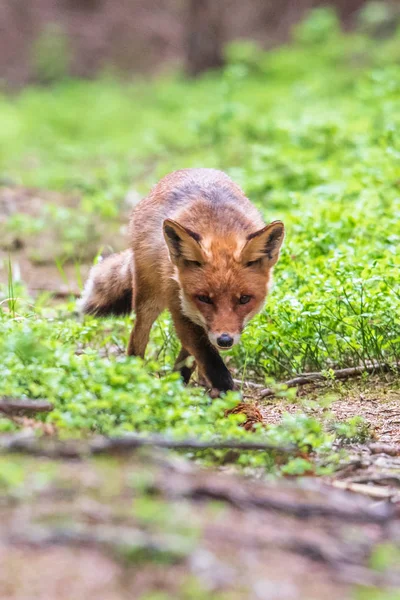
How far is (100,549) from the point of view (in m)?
3.02

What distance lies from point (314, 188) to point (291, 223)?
1.84 meters

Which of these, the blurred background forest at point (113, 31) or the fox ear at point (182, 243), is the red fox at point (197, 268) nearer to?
the fox ear at point (182, 243)

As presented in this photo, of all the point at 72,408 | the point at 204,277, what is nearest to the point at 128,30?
the point at 204,277

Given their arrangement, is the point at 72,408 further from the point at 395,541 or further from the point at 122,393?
the point at 395,541

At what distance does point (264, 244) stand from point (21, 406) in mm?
2093

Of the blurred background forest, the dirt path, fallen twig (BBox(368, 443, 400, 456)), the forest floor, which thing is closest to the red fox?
fallen twig (BBox(368, 443, 400, 456))

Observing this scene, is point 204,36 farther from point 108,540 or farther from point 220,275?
point 108,540

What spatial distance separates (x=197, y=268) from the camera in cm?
554

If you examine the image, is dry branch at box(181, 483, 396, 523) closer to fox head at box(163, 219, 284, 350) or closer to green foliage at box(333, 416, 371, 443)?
green foliage at box(333, 416, 371, 443)

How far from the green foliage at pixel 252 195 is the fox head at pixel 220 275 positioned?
0.34 meters

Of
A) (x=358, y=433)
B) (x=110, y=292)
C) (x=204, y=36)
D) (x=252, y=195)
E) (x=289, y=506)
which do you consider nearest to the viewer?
(x=289, y=506)

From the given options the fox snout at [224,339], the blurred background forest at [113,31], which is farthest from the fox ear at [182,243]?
the blurred background forest at [113,31]

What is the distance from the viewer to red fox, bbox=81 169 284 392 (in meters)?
5.48

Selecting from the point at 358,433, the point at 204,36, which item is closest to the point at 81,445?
the point at 358,433
